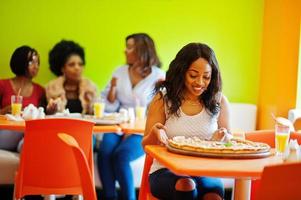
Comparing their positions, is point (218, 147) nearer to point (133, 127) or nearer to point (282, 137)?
point (282, 137)

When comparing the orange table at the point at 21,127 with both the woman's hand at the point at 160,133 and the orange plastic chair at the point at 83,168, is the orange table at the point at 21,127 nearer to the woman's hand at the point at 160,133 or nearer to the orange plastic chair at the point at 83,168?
the woman's hand at the point at 160,133

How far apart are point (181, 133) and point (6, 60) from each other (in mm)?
2469

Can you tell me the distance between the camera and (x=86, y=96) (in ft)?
13.7

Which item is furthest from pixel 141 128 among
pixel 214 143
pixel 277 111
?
pixel 277 111

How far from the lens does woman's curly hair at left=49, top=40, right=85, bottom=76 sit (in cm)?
427

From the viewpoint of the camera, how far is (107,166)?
12.3 feet

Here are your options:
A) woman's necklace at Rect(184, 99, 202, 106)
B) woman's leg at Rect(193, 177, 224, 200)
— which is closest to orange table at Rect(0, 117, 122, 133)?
woman's necklace at Rect(184, 99, 202, 106)

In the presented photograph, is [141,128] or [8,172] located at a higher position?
[141,128]

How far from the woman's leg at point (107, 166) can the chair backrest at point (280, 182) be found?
231 cm

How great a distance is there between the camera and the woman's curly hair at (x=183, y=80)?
7.92 ft

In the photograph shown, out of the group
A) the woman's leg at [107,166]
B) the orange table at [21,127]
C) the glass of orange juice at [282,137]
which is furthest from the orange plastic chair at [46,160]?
the woman's leg at [107,166]

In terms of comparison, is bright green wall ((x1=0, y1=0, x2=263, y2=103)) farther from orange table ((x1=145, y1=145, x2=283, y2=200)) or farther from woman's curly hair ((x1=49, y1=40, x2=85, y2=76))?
orange table ((x1=145, y1=145, x2=283, y2=200))

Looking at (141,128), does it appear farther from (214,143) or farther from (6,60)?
(6,60)

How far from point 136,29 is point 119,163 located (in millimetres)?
1399
